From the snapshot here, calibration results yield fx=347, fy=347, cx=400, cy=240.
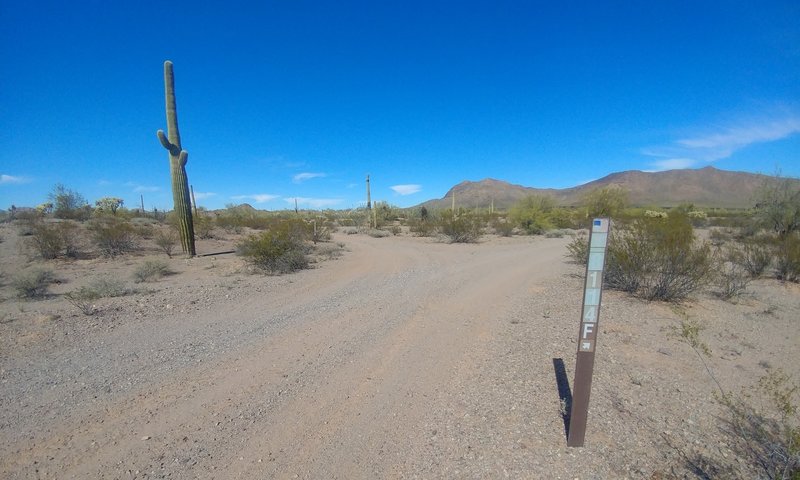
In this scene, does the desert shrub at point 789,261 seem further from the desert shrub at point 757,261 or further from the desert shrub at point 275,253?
the desert shrub at point 275,253

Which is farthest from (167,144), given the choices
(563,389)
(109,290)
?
(563,389)

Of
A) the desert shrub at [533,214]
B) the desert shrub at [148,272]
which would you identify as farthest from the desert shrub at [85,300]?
the desert shrub at [533,214]

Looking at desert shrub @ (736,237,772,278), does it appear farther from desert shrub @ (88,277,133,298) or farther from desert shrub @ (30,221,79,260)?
desert shrub @ (30,221,79,260)

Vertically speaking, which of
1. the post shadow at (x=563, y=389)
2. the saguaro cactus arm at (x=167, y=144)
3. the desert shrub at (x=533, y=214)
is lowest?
the post shadow at (x=563, y=389)

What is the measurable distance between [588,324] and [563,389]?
5.48 feet

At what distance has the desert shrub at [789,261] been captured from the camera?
30.2ft

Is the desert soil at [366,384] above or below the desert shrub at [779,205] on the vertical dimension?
below

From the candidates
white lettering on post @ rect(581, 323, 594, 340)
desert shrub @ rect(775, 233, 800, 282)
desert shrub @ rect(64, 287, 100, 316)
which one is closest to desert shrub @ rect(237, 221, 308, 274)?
desert shrub @ rect(64, 287, 100, 316)

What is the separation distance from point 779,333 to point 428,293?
6.16m

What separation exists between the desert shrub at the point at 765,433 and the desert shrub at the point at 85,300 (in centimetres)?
938

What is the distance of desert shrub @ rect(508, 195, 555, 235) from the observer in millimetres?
26938

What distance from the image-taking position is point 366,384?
4059 millimetres

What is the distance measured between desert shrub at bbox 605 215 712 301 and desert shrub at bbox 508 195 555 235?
19.2m

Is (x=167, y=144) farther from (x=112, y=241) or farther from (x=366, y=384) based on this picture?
(x=366, y=384)
